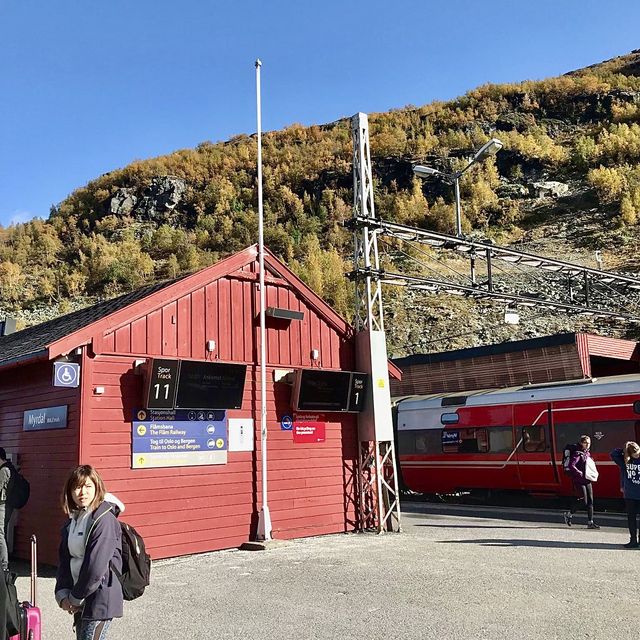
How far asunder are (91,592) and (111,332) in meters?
7.18

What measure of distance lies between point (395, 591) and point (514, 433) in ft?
33.2

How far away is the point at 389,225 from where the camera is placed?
14.3 meters

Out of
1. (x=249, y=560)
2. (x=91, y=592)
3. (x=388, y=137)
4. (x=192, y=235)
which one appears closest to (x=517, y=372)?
(x=249, y=560)

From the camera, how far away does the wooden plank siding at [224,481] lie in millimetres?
10805

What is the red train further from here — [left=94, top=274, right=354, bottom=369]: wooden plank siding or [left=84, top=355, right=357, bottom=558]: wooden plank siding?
[left=94, top=274, right=354, bottom=369]: wooden plank siding

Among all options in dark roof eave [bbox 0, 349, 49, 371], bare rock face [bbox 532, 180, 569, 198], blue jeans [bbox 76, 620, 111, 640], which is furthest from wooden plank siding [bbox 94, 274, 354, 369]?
bare rock face [bbox 532, 180, 569, 198]

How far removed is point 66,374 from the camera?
10.3 metres

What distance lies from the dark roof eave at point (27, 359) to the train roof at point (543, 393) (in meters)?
11.6

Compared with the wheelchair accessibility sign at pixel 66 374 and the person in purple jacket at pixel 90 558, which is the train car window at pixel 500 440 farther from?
the person in purple jacket at pixel 90 558

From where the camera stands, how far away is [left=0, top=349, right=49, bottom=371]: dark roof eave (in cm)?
1039

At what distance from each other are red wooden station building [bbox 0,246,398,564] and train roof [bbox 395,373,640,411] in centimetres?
556

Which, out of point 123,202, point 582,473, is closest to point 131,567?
point 582,473

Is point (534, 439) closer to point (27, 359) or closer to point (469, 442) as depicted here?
point (469, 442)

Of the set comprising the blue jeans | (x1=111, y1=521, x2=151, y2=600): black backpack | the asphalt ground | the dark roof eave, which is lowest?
the asphalt ground
